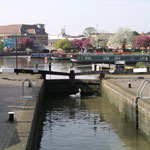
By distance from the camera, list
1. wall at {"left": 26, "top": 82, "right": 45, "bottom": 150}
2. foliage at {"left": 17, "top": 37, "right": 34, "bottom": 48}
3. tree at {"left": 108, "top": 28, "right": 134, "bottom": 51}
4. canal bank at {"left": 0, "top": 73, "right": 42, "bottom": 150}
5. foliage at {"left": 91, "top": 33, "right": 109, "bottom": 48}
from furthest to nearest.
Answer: foliage at {"left": 17, "top": 37, "right": 34, "bottom": 48} → foliage at {"left": 91, "top": 33, "right": 109, "bottom": 48} → tree at {"left": 108, "top": 28, "right": 134, "bottom": 51} → wall at {"left": 26, "top": 82, "right": 45, "bottom": 150} → canal bank at {"left": 0, "top": 73, "right": 42, "bottom": 150}

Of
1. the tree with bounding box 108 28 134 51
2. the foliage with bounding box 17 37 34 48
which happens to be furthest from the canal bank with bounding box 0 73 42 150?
the foliage with bounding box 17 37 34 48

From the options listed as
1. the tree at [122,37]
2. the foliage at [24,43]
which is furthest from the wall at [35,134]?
the foliage at [24,43]

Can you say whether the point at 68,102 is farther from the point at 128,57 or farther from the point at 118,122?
the point at 128,57

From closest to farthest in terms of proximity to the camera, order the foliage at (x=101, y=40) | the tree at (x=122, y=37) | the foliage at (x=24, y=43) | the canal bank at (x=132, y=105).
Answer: the canal bank at (x=132, y=105) < the tree at (x=122, y=37) < the foliage at (x=101, y=40) < the foliage at (x=24, y=43)

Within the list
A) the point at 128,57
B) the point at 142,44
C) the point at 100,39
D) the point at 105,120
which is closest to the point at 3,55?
the point at 100,39

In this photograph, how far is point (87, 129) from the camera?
57.9 feet

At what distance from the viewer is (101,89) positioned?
93.9 feet

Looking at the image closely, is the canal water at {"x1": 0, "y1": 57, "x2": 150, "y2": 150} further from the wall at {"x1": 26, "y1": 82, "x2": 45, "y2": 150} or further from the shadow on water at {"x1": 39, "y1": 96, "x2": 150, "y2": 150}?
the wall at {"x1": 26, "y1": 82, "x2": 45, "y2": 150}

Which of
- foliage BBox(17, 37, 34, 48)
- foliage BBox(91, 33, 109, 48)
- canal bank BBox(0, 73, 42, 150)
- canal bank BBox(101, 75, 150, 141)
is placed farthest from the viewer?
foliage BBox(17, 37, 34, 48)

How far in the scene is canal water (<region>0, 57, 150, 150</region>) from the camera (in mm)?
15172

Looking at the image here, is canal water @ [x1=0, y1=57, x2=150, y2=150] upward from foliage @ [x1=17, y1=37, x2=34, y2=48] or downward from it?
downward

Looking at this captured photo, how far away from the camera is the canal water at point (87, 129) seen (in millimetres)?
15172

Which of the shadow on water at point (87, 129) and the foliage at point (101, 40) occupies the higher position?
the foliage at point (101, 40)

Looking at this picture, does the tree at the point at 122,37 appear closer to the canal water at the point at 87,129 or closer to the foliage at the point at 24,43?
the foliage at the point at 24,43
